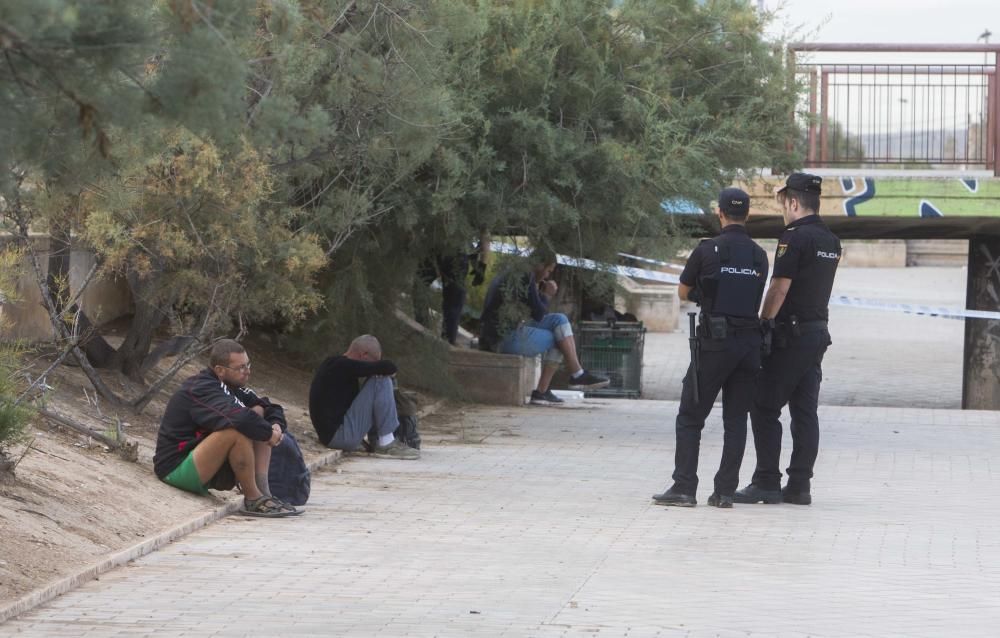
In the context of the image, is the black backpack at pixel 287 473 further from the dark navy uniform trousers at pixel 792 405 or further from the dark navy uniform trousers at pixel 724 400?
the dark navy uniform trousers at pixel 792 405

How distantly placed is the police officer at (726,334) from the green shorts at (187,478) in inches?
111

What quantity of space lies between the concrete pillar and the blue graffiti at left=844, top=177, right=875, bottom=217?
13.6ft

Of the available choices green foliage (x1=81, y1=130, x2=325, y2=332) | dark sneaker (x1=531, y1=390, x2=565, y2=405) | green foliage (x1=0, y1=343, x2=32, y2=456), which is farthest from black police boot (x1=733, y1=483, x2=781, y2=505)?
dark sneaker (x1=531, y1=390, x2=565, y2=405)

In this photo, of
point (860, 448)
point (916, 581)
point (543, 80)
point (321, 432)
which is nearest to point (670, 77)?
point (543, 80)

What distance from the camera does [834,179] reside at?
17406 mm

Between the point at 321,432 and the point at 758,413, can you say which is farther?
the point at 321,432

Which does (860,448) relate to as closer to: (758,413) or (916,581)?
(758,413)

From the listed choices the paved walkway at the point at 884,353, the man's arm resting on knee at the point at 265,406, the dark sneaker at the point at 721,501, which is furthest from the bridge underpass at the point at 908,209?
the man's arm resting on knee at the point at 265,406

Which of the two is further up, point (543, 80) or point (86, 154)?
point (543, 80)

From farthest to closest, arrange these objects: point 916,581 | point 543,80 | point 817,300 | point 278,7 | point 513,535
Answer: point 543,80 < point 817,300 < point 513,535 < point 916,581 < point 278,7

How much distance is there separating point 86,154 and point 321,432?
627 cm

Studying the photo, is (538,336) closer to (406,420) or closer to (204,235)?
(406,420)

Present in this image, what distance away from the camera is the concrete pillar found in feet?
67.9

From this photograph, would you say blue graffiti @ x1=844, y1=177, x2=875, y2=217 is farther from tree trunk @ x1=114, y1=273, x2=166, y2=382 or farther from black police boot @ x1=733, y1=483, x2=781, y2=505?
tree trunk @ x1=114, y1=273, x2=166, y2=382
